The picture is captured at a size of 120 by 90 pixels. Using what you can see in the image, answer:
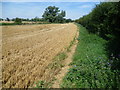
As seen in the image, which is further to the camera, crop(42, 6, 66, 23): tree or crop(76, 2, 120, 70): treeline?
crop(42, 6, 66, 23): tree

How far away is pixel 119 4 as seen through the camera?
4.09 meters

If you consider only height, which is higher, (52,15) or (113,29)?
(52,15)

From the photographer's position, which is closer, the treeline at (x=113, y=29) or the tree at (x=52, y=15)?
the treeline at (x=113, y=29)

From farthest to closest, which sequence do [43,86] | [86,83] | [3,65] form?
[3,65] → [43,86] → [86,83]

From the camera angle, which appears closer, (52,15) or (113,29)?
(113,29)

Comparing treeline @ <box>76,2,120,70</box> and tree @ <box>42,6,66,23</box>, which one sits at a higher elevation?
tree @ <box>42,6,66,23</box>

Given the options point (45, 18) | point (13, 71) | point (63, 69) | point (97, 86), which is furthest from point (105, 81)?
point (45, 18)

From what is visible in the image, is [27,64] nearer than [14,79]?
No

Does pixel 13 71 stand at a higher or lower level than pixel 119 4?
lower

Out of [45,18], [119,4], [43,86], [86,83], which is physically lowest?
[43,86]

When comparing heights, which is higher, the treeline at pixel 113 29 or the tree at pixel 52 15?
the tree at pixel 52 15

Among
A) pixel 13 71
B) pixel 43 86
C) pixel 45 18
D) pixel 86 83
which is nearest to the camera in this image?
pixel 86 83

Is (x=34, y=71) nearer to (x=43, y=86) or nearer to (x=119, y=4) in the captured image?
(x=43, y=86)

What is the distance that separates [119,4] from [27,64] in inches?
186
